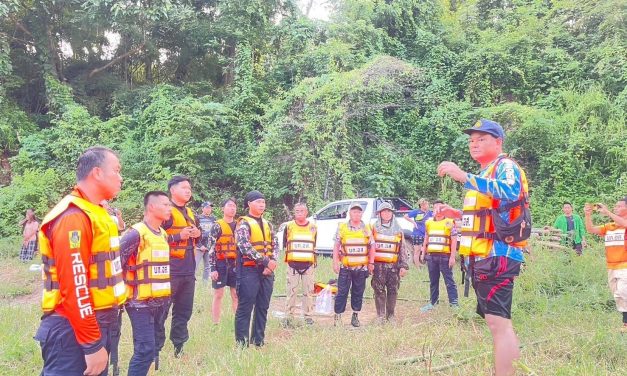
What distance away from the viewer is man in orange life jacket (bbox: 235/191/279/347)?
17.4ft

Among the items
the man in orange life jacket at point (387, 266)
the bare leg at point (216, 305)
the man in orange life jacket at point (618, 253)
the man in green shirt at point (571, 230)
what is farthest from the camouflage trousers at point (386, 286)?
the man in green shirt at point (571, 230)

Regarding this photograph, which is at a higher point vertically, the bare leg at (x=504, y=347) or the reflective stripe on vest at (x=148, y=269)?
the reflective stripe on vest at (x=148, y=269)

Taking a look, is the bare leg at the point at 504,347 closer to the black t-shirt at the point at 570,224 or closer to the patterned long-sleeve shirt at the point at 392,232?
the patterned long-sleeve shirt at the point at 392,232

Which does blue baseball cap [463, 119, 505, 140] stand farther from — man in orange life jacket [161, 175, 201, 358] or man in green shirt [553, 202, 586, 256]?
man in green shirt [553, 202, 586, 256]

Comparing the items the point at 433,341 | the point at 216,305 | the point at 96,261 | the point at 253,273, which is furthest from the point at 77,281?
the point at 216,305

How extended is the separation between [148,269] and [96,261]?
1.46m

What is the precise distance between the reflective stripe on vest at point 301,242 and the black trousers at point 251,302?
1537 mm

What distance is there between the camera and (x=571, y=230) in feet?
32.2

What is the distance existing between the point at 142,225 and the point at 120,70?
1780 cm

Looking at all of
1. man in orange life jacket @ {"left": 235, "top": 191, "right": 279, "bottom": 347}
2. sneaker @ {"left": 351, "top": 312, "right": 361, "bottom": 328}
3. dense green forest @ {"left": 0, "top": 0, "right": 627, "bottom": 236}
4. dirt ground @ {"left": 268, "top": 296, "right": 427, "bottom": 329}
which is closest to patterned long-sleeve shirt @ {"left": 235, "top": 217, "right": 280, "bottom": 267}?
man in orange life jacket @ {"left": 235, "top": 191, "right": 279, "bottom": 347}

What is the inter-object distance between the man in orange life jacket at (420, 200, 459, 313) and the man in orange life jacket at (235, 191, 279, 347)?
2994mm

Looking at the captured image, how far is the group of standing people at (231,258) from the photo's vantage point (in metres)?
2.53

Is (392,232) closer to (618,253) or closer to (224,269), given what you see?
(224,269)

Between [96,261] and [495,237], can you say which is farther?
[495,237]
